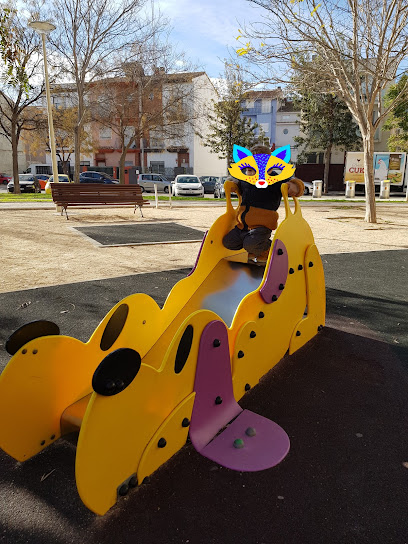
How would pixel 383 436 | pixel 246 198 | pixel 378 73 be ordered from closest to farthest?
pixel 383 436, pixel 246 198, pixel 378 73

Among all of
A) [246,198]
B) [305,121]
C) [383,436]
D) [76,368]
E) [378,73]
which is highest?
[305,121]

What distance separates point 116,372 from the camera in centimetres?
173

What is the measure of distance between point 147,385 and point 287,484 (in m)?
0.89

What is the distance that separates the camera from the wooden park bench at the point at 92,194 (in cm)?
1183

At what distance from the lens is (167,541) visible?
168 cm

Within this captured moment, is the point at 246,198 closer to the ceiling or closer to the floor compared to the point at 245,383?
closer to the ceiling

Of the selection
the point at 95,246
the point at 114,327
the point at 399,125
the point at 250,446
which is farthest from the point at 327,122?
the point at 250,446

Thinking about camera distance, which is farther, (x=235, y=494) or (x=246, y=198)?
(x=246, y=198)

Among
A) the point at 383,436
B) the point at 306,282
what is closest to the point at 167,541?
the point at 383,436

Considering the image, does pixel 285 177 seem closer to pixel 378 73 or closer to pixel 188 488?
pixel 188 488

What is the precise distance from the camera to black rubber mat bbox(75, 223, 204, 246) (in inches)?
341

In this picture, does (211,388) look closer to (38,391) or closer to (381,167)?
(38,391)

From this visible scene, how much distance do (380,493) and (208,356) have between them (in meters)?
1.10

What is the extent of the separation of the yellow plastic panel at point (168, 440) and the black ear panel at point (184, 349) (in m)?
0.21
